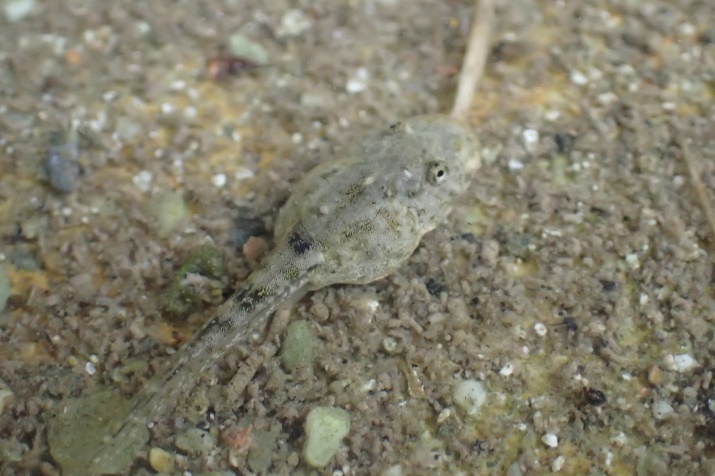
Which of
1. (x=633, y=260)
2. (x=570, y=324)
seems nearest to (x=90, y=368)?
(x=570, y=324)

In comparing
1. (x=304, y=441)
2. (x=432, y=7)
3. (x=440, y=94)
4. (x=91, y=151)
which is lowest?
(x=304, y=441)

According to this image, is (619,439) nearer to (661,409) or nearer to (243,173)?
(661,409)

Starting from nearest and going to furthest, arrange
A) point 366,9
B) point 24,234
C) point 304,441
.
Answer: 1. point 304,441
2. point 24,234
3. point 366,9

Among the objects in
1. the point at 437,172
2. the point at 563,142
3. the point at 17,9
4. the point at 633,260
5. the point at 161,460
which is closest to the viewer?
the point at 161,460

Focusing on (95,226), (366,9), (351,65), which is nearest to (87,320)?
(95,226)

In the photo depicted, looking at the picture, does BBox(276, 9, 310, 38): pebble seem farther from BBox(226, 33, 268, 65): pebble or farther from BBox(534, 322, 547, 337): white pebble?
BBox(534, 322, 547, 337): white pebble

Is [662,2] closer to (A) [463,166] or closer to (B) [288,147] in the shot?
(A) [463,166]
